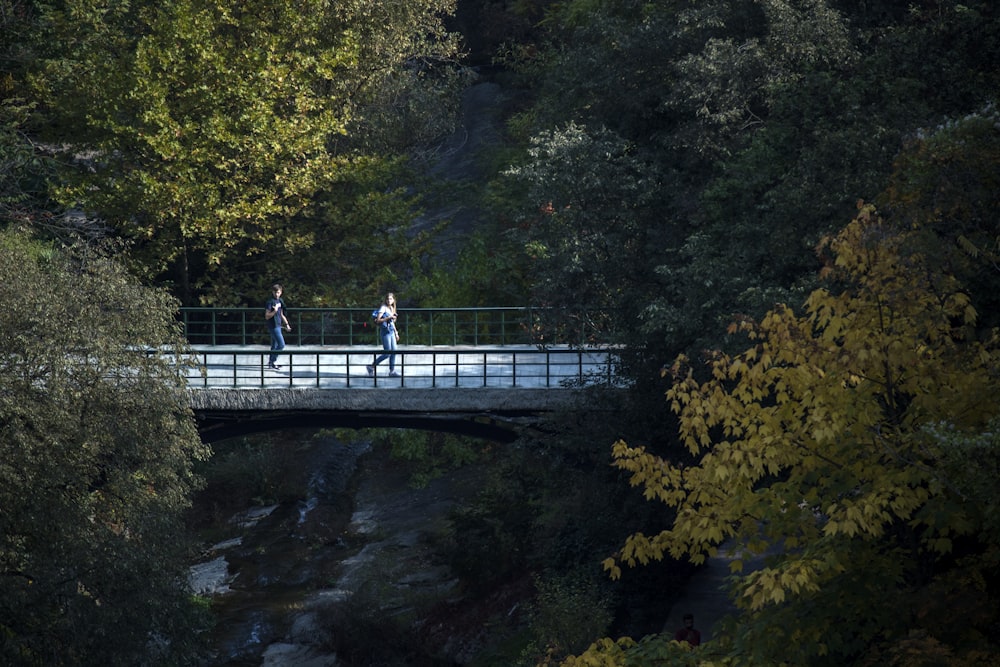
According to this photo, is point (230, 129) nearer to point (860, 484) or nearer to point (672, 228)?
point (672, 228)

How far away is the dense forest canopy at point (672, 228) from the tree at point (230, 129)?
11 centimetres

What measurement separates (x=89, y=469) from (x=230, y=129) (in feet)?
52.2

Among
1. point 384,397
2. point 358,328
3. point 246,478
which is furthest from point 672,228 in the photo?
point 246,478

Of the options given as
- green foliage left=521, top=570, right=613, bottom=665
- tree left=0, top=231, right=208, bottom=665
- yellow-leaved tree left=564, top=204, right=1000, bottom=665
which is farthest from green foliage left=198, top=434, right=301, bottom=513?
yellow-leaved tree left=564, top=204, right=1000, bottom=665

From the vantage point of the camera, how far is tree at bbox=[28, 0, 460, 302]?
31312mm

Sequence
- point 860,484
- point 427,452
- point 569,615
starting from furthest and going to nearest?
point 427,452 < point 569,615 < point 860,484

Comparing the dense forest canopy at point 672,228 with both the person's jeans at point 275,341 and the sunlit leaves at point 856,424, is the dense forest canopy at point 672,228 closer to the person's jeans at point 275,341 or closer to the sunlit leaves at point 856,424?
the sunlit leaves at point 856,424

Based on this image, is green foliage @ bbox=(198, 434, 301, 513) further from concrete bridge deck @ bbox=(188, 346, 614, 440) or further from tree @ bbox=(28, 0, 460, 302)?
concrete bridge deck @ bbox=(188, 346, 614, 440)

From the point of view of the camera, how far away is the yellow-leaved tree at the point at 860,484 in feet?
35.5

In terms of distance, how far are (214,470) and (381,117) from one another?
41.2ft

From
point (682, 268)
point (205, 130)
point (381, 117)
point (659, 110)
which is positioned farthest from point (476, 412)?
point (381, 117)

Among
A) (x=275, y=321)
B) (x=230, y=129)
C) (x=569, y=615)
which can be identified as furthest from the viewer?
(x=230, y=129)

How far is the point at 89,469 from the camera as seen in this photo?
18.3 meters

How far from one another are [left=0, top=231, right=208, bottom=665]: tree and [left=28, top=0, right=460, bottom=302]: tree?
37.5 ft
